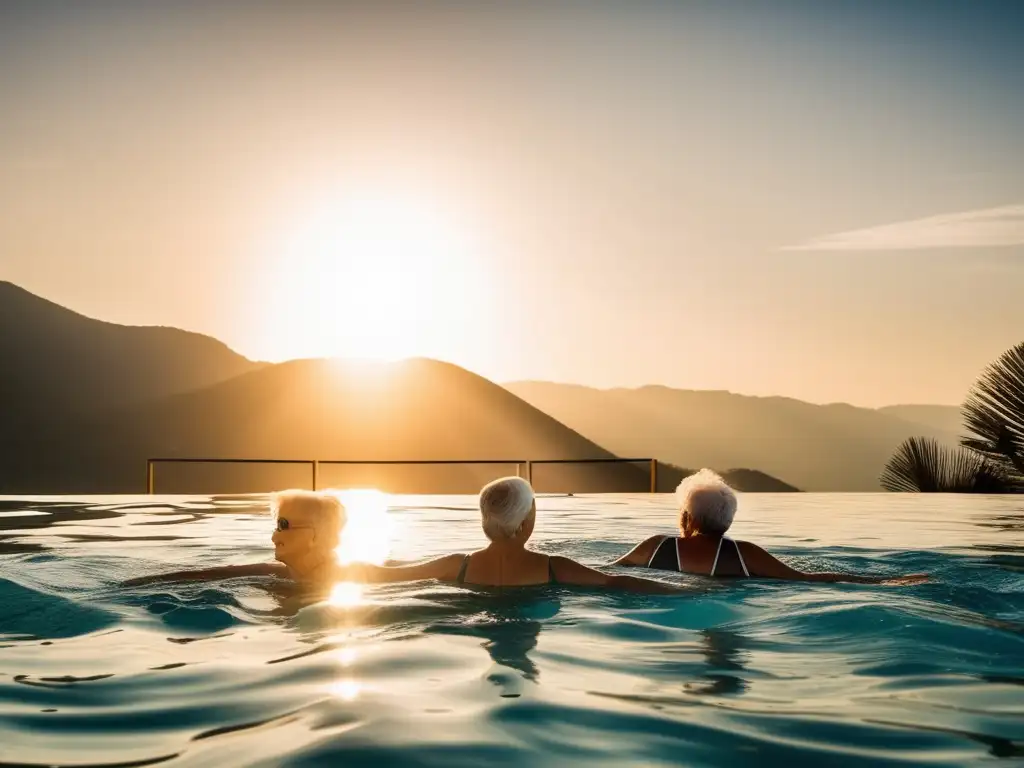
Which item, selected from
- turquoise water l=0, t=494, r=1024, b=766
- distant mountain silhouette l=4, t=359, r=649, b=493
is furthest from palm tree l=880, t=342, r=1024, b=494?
distant mountain silhouette l=4, t=359, r=649, b=493

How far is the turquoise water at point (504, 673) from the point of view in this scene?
8.41ft

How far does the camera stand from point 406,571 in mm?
5281

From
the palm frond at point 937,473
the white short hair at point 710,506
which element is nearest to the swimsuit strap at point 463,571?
the white short hair at point 710,506

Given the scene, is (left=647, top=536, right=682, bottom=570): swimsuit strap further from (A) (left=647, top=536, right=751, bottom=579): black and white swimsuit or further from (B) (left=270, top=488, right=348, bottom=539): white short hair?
(B) (left=270, top=488, right=348, bottom=539): white short hair

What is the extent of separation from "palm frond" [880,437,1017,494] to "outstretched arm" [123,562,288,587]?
686 inches

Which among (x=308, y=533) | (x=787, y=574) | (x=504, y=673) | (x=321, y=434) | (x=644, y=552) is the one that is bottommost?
(x=504, y=673)

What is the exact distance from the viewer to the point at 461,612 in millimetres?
4523

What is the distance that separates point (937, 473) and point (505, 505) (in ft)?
58.6

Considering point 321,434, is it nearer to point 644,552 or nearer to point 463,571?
point 644,552

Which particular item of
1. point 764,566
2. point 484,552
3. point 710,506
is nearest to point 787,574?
point 764,566

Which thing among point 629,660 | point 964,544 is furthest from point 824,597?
point 964,544

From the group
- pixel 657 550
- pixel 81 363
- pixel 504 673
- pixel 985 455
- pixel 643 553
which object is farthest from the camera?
pixel 81 363

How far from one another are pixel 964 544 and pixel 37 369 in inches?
5217

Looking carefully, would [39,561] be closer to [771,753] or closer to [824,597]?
[824,597]
